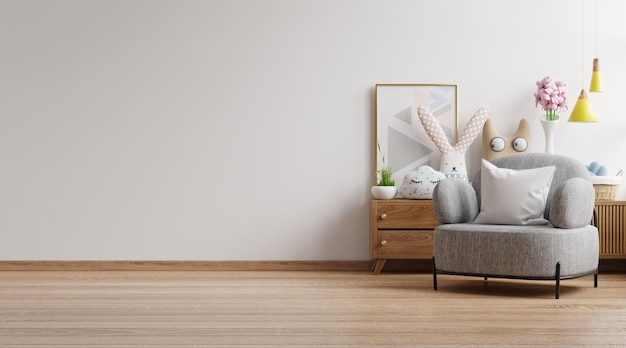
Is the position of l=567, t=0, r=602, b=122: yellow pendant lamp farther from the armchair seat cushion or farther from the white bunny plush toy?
the armchair seat cushion

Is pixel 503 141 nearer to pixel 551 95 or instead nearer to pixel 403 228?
pixel 551 95

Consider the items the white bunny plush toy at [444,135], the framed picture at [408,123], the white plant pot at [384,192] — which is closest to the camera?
the white plant pot at [384,192]

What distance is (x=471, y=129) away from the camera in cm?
540

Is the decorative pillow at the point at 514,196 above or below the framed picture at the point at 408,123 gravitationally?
below

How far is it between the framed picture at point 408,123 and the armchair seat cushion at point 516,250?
122 centimetres

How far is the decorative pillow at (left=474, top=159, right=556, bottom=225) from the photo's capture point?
442cm

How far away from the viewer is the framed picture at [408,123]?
550cm

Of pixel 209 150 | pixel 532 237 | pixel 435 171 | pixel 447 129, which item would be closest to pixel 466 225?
pixel 532 237

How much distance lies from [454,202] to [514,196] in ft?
1.09

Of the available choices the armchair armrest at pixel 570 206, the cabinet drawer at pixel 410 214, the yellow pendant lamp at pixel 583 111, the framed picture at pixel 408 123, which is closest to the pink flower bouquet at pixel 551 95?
the yellow pendant lamp at pixel 583 111

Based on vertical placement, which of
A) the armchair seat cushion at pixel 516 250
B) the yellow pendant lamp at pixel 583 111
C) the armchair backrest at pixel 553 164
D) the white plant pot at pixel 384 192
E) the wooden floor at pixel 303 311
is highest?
the yellow pendant lamp at pixel 583 111

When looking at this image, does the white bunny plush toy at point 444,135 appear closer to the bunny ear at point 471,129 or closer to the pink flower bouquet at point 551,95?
the bunny ear at point 471,129

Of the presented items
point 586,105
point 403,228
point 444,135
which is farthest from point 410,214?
point 586,105

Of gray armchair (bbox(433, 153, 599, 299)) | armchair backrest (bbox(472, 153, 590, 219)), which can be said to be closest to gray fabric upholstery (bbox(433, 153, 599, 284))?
gray armchair (bbox(433, 153, 599, 299))
